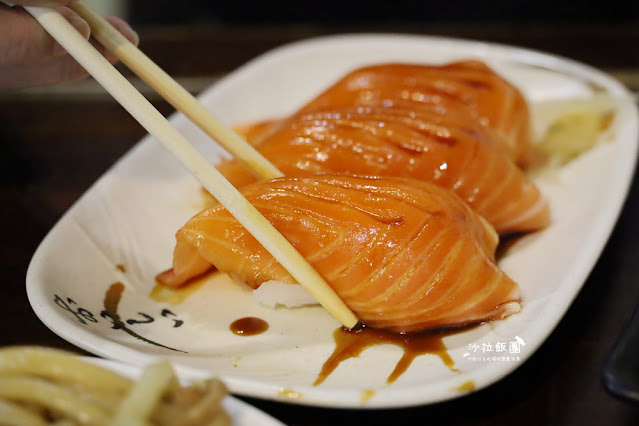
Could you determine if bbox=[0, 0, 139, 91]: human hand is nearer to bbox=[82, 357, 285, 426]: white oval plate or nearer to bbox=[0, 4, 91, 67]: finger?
bbox=[0, 4, 91, 67]: finger

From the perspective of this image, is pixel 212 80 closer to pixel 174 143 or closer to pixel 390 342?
pixel 174 143

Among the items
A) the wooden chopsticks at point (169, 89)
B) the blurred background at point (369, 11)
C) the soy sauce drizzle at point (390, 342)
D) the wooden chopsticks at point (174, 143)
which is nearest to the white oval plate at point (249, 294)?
the soy sauce drizzle at point (390, 342)

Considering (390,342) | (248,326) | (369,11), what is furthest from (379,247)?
(369,11)

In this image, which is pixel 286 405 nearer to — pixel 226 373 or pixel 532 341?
pixel 226 373

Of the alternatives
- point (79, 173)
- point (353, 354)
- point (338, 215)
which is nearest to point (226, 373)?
point (353, 354)

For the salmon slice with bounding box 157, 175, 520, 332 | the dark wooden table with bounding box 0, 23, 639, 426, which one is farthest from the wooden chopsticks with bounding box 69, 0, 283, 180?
the dark wooden table with bounding box 0, 23, 639, 426

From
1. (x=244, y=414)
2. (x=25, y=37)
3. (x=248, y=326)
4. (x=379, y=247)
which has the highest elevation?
(x=25, y=37)

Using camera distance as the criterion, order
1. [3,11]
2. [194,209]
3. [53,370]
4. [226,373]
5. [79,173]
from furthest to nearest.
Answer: [79,173], [194,209], [3,11], [226,373], [53,370]
